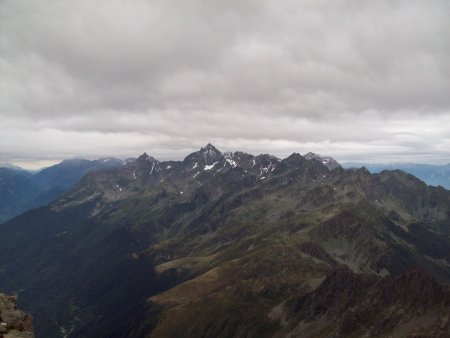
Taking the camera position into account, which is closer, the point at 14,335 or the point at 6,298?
the point at 14,335
